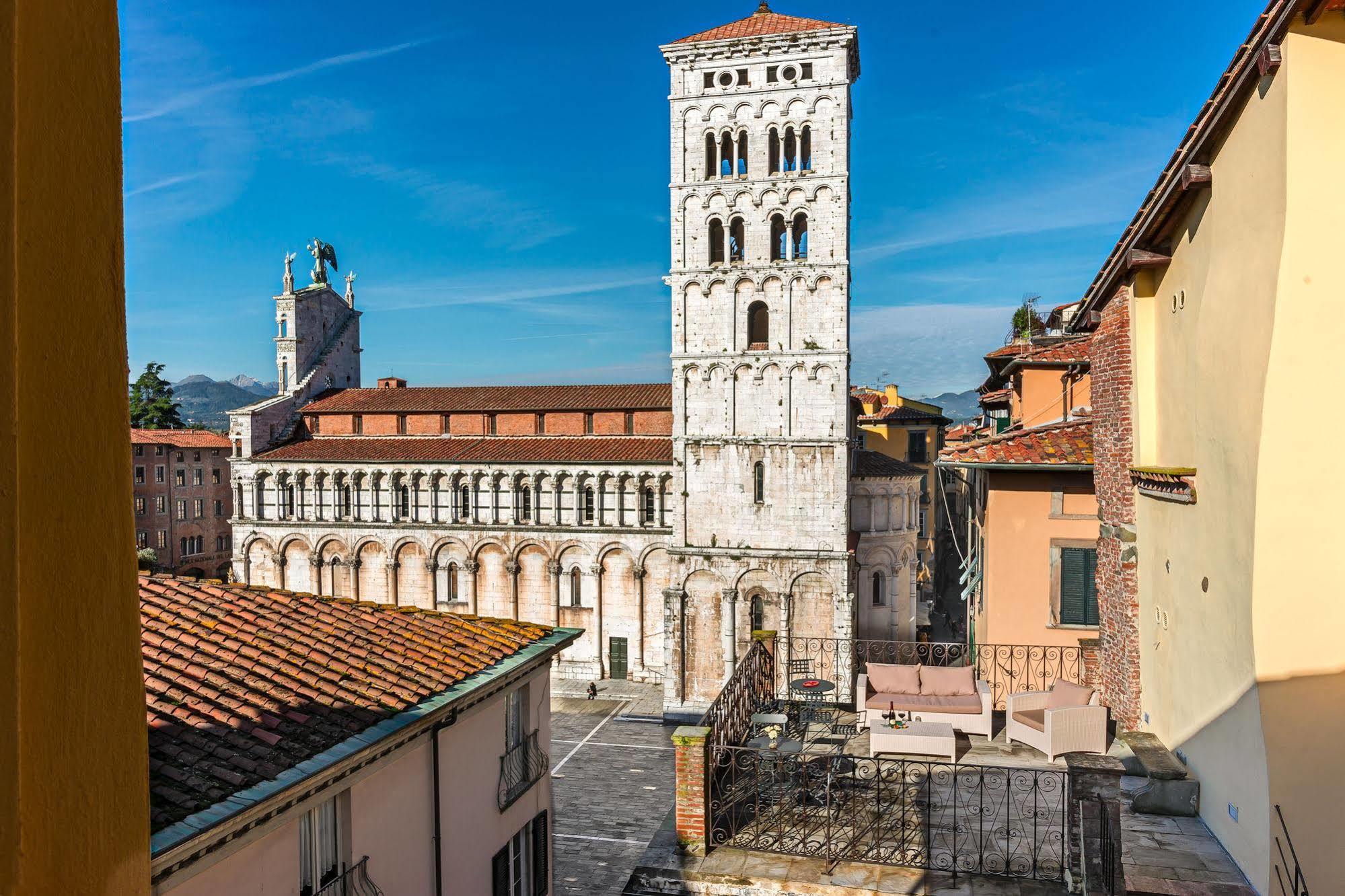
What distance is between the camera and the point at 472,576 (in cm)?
3684

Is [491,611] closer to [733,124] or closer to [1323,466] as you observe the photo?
[733,124]

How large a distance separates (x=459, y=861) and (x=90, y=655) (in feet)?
27.1

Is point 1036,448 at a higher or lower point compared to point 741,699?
higher

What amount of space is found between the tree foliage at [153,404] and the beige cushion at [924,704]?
65612 millimetres

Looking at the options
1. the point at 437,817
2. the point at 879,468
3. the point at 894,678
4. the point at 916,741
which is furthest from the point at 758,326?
the point at 437,817

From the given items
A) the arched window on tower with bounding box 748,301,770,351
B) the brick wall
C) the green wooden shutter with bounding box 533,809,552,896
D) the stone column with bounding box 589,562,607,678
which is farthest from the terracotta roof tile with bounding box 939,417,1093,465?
the stone column with bounding box 589,562,607,678

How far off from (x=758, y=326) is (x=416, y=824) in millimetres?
26296

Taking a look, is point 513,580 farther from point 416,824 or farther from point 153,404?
point 153,404

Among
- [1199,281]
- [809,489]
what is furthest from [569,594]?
[1199,281]

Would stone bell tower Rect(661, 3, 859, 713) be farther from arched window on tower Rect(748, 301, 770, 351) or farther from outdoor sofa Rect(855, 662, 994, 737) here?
outdoor sofa Rect(855, 662, 994, 737)

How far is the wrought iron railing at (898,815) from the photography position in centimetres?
929

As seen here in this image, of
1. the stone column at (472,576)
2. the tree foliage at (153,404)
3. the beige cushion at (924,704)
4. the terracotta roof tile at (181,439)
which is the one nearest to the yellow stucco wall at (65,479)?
the beige cushion at (924,704)

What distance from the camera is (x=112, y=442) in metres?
2.92

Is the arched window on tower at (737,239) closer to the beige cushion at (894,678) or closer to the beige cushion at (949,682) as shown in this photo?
the beige cushion at (894,678)
